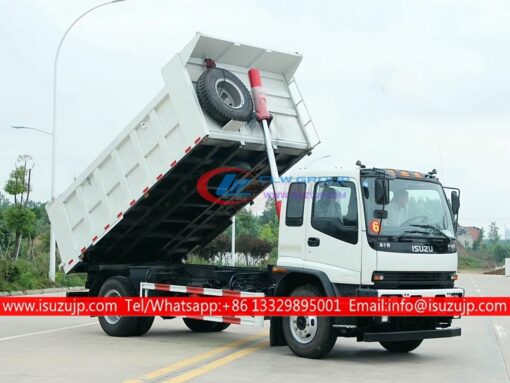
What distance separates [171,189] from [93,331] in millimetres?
3076

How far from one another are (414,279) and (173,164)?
147 inches

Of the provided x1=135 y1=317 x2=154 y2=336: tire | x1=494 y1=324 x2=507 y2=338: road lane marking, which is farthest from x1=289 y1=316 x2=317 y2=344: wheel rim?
x1=494 y1=324 x2=507 y2=338: road lane marking

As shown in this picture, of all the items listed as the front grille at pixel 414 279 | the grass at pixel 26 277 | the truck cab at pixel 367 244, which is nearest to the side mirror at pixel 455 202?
the truck cab at pixel 367 244

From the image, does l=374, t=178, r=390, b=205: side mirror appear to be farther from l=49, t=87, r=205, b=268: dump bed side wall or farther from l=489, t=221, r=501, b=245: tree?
l=489, t=221, r=501, b=245: tree

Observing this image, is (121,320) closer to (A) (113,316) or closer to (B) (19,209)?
(A) (113,316)

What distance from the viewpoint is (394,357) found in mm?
10352

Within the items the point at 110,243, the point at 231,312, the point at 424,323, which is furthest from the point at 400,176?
the point at 110,243

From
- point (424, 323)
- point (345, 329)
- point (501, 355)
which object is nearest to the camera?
point (345, 329)

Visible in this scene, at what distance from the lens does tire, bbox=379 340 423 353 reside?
10.8m

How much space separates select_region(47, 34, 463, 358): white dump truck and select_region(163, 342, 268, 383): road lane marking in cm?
47

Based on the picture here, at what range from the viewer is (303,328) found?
984cm

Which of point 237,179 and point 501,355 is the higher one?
point 237,179

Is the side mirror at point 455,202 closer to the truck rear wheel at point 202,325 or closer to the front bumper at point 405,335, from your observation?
the front bumper at point 405,335

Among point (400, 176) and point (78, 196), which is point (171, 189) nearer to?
point (78, 196)
